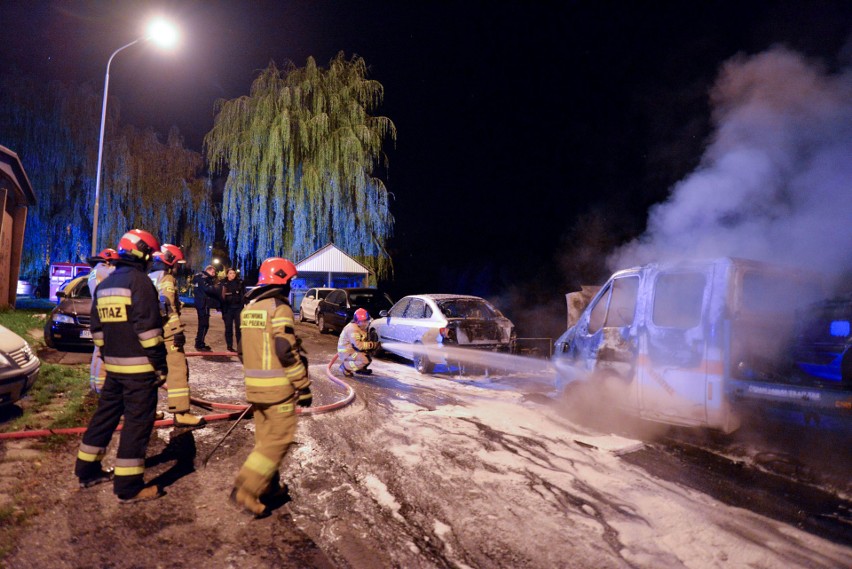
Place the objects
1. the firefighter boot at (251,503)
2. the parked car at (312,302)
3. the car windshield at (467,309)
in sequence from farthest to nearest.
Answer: the parked car at (312,302)
the car windshield at (467,309)
the firefighter boot at (251,503)

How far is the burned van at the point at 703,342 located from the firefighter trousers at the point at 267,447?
382cm

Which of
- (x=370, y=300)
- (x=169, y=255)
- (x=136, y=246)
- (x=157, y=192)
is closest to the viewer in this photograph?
(x=136, y=246)

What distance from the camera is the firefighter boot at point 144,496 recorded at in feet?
11.4

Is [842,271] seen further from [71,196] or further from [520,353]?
[71,196]

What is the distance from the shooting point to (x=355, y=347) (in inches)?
339

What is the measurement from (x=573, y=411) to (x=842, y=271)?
3.45 meters

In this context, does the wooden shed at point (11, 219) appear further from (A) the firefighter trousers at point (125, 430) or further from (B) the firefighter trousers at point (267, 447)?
(B) the firefighter trousers at point (267, 447)

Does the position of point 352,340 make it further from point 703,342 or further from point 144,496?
point 703,342

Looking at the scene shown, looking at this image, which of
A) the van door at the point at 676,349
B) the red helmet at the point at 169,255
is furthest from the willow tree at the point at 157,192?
the van door at the point at 676,349

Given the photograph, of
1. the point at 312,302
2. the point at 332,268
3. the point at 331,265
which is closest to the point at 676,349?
the point at 312,302

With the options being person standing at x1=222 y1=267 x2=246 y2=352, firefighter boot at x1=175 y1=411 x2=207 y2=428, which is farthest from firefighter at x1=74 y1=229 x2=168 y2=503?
person standing at x1=222 y1=267 x2=246 y2=352

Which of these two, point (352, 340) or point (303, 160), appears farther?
point (303, 160)

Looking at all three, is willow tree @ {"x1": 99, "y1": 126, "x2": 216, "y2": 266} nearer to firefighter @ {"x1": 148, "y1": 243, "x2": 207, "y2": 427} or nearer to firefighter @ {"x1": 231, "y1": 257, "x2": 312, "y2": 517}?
firefighter @ {"x1": 148, "y1": 243, "x2": 207, "y2": 427}

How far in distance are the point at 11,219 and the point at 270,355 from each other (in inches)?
644
